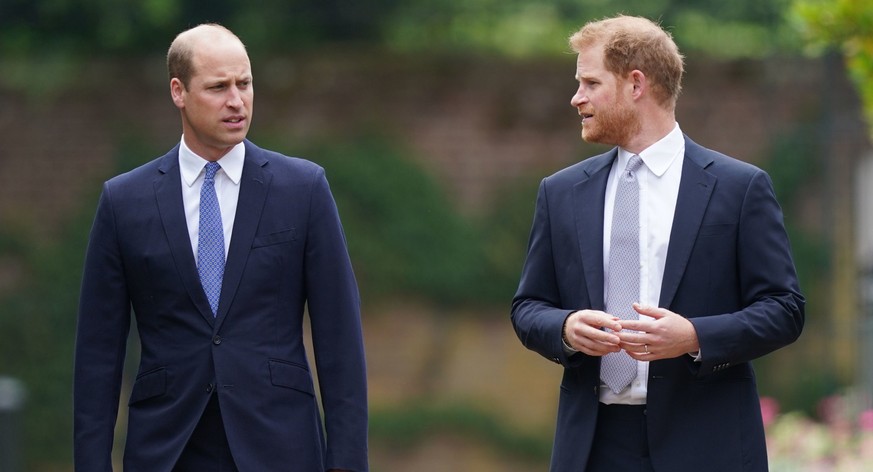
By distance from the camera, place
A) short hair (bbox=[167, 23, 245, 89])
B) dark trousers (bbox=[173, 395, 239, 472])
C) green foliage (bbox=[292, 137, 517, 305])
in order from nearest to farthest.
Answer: dark trousers (bbox=[173, 395, 239, 472]), short hair (bbox=[167, 23, 245, 89]), green foliage (bbox=[292, 137, 517, 305])

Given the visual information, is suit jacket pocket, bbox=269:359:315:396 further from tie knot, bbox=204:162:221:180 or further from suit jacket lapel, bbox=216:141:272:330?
tie knot, bbox=204:162:221:180

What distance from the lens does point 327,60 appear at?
456 inches

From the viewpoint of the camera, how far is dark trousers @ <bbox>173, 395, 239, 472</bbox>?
4.00 metres

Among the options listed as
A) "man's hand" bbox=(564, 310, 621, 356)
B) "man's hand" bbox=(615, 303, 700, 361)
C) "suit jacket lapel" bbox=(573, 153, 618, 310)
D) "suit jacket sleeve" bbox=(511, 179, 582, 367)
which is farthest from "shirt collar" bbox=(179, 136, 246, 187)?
"man's hand" bbox=(615, 303, 700, 361)

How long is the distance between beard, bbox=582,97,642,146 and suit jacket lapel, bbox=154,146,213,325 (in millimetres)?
1112

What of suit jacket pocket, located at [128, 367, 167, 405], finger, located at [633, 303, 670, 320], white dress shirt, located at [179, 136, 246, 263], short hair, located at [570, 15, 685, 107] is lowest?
suit jacket pocket, located at [128, 367, 167, 405]

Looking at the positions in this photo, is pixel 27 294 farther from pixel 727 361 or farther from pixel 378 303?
pixel 727 361

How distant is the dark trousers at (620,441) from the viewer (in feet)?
12.7

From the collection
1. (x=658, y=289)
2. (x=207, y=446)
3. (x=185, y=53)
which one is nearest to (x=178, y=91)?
(x=185, y=53)

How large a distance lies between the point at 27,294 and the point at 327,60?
289 cm

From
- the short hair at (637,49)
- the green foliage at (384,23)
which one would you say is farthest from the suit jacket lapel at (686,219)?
the green foliage at (384,23)

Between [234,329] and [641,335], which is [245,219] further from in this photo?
[641,335]

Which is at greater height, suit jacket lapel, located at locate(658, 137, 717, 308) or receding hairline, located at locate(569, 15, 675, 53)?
receding hairline, located at locate(569, 15, 675, 53)

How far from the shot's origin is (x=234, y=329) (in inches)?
158
